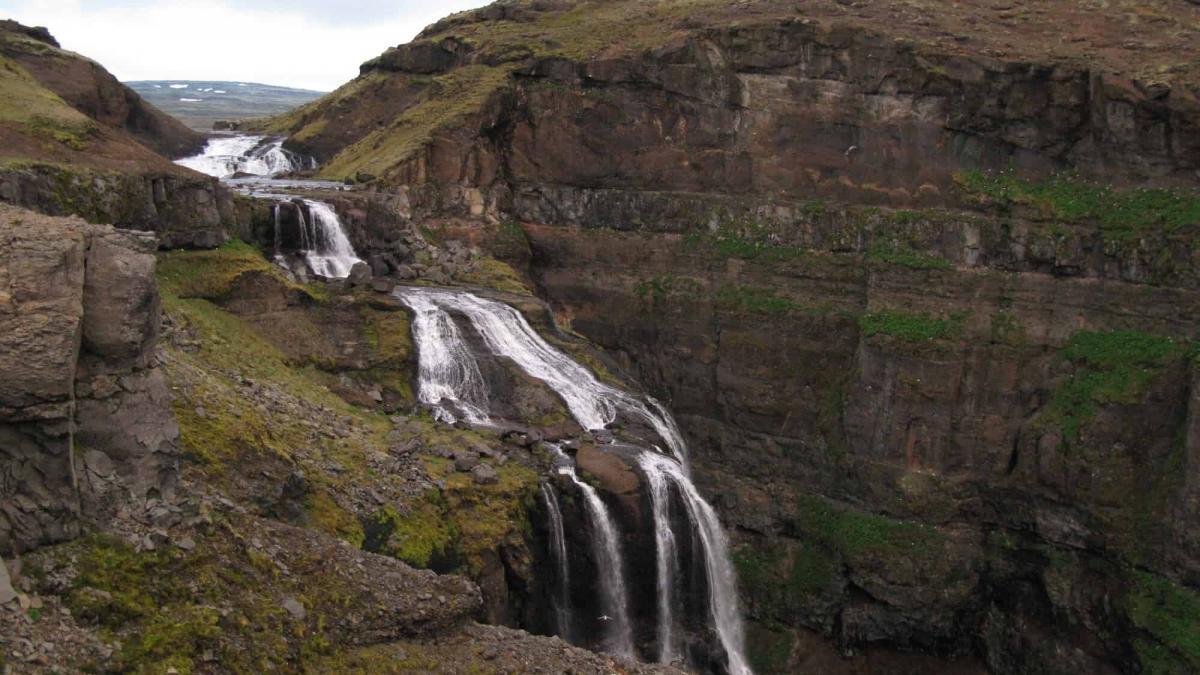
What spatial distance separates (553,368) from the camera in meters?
30.7

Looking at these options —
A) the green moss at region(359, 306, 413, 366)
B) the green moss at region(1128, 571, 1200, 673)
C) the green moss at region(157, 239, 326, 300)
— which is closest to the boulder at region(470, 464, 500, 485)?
the green moss at region(359, 306, 413, 366)

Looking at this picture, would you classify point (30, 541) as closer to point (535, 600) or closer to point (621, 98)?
point (535, 600)

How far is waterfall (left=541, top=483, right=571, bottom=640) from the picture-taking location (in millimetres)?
23828

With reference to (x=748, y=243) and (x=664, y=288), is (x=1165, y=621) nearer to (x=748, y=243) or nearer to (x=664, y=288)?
(x=748, y=243)

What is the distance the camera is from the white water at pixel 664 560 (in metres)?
25.1

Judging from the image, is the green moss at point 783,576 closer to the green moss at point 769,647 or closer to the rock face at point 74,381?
the green moss at point 769,647

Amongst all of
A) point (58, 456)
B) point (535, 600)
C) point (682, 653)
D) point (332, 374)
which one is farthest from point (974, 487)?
point (58, 456)

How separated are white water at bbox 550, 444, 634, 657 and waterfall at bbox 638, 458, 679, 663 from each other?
1.05m

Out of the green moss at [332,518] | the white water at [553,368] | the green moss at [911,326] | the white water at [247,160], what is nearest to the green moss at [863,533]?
the green moss at [911,326]

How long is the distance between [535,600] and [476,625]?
18.2 ft

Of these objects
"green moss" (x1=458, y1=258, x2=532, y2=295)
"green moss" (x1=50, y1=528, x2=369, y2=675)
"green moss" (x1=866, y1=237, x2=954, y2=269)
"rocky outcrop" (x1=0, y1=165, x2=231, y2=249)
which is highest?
"rocky outcrop" (x1=0, y1=165, x2=231, y2=249)

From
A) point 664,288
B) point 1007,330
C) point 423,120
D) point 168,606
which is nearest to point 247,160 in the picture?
point 423,120

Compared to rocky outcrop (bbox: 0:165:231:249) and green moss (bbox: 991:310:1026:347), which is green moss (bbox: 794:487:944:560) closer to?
green moss (bbox: 991:310:1026:347)

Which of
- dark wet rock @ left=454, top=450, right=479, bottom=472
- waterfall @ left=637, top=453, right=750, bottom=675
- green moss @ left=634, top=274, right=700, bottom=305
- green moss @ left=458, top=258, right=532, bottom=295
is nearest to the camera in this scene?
dark wet rock @ left=454, top=450, right=479, bottom=472
